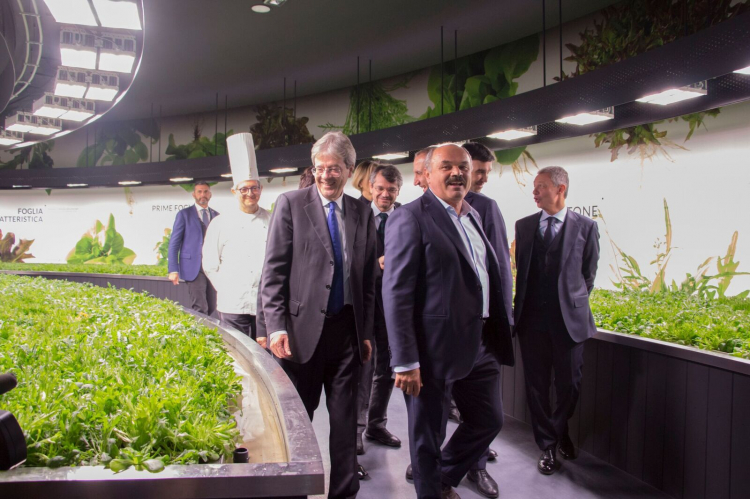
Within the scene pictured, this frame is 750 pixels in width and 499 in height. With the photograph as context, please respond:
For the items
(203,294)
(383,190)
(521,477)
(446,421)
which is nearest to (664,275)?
(521,477)

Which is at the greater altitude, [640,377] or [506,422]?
[640,377]

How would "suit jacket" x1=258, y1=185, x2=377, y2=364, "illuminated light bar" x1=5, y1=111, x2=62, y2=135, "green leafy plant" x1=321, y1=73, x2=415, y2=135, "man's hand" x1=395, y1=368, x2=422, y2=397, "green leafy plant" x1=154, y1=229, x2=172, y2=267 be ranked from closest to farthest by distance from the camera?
"man's hand" x1=395, y1=368, x2=422, y2=397
"suit jacket" x1=258, y1=185, x2=377, y2=364
"illuminated light bar" x1=5, y1=111, x2=62, y2=135
"green leafy plant" x1=321, y1=73, x2=415, y2=135
"green leafy plant" x1=154, y1=229, x2=172, y2=267

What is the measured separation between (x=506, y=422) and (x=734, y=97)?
2.58 metres

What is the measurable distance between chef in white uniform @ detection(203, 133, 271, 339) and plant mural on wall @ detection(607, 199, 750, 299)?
279cm

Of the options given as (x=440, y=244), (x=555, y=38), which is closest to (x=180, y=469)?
(x=440, y=244)

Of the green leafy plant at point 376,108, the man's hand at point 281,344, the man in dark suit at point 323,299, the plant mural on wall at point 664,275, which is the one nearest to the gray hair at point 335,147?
the man in dark suit at point 323,299

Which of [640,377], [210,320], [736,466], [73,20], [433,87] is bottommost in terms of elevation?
[736,466]

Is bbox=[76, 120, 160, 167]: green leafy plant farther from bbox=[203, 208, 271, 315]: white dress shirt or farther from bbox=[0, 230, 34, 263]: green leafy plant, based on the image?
bbox=[203, 208, 271, 315]: white dress shirt

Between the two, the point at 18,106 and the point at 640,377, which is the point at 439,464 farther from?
the point at 18,106

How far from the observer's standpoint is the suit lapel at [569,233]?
119 inches

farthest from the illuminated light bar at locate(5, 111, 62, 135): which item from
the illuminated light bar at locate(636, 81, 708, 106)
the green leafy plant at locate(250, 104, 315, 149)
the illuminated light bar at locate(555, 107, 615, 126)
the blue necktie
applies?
the illuminated light bar at locate(636, 81, 708, 106)

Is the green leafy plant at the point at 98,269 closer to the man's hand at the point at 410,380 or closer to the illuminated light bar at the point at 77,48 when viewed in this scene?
the illuminated light bar at the point at 77,48

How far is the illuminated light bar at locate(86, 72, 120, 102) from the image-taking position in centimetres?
412

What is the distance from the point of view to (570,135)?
511 cm
